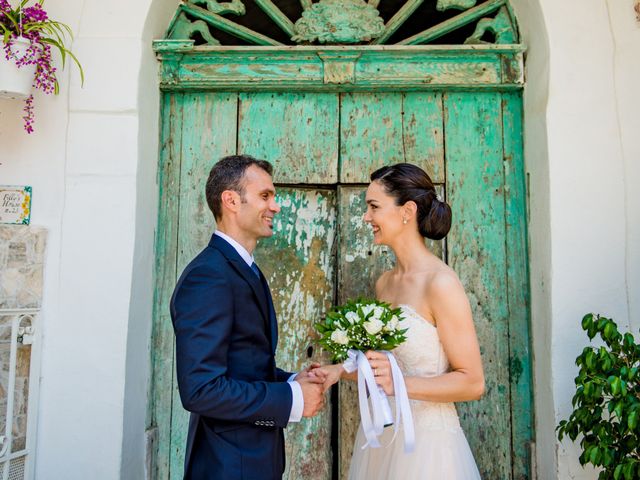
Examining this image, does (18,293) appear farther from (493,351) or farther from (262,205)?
(493,351)

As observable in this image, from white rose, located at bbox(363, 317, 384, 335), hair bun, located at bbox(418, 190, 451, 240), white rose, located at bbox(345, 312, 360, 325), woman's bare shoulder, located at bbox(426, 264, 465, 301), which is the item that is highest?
hair bun, located at bbox(418, 190, 451, 240)

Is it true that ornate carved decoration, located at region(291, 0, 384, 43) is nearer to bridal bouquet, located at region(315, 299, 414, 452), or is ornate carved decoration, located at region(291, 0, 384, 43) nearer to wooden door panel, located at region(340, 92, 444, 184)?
wooden door panel, located at region(340, 92, 444, 184)

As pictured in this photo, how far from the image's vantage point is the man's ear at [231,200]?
2.18 metres

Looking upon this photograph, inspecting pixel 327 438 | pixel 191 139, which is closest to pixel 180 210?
pixel 191 139

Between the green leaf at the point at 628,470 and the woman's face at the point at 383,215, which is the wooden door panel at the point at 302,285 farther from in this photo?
the green leaf at the point at 628,470

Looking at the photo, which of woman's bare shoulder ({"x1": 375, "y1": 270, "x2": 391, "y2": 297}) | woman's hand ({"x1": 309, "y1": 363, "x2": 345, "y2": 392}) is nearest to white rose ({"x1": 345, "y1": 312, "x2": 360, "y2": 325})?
woman's hand ({"x1": 309, "y1": 363, "x2": 345, "y2": 392})

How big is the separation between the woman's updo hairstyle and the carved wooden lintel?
74 cm

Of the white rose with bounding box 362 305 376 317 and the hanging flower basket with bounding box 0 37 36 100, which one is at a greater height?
the hanging flower basket with bounding box 0 37 36 100

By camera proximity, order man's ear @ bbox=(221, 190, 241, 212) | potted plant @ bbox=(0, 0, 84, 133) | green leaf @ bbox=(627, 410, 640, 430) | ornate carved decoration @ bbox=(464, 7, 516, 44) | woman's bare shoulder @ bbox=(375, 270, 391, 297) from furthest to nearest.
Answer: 1. ornate carved decoration @ bbox=(464, 7, 516, 44)
2. woman's bare shoulder @ bbox=(375, 270, 391, 297)
3. potted plant @ bbox=(0, 0, 84, 133)
4. man's ear @ bbox=(221, 190, 241, 212)
5. green leaf @ bbox=(627, 410, 640, 430)

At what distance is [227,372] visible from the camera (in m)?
1.89

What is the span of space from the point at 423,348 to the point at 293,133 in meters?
1.42

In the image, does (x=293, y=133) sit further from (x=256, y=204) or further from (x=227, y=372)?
(x=227, y=372)

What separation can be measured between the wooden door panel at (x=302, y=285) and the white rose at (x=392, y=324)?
0.92 metres

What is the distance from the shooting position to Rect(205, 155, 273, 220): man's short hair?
Answer: 7.25 feet
